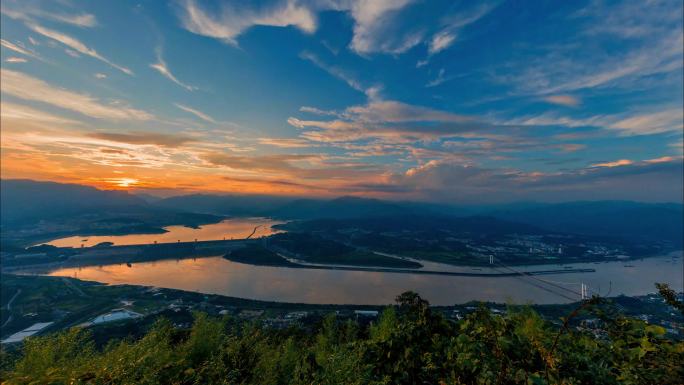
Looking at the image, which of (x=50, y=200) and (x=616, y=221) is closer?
(x=616, y=221)

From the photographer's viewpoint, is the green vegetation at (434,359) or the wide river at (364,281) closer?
the green vegetation at (434,359)

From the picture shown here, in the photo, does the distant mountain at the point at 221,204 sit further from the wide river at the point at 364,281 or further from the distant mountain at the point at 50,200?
the wide river at the point at 364,281

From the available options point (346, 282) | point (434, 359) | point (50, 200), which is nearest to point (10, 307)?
point (346, 282)

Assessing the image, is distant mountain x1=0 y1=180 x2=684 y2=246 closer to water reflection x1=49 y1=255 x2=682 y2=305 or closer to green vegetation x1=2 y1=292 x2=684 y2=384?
water reflection x1=49 y1=255 x2=682 y2=305

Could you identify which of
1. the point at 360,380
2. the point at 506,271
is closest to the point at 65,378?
the point at 360,380

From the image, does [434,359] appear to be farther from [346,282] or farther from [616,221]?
[616,221]

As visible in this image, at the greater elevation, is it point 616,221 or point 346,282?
point 616,221

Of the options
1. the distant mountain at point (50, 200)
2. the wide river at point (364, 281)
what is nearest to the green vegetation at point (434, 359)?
the wide river at point (364, 281)
